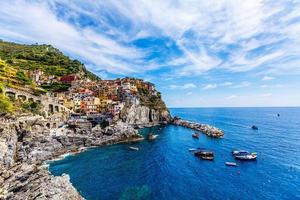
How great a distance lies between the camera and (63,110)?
85500 mm

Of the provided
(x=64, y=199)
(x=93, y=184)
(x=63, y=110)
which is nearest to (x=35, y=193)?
(x=64, y=199)

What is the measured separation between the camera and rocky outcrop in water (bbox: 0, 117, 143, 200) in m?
29.0

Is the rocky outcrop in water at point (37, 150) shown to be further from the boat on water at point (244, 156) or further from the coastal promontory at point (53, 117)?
the boat on water at point (244, 156)

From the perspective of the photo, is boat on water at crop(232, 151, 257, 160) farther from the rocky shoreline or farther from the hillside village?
the hillside village

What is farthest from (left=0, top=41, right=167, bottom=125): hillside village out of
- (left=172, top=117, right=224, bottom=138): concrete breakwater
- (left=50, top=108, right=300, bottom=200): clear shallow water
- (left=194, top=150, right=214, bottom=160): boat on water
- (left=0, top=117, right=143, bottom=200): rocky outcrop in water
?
(left=194, top=150, right=214, bottom=160): boat on water

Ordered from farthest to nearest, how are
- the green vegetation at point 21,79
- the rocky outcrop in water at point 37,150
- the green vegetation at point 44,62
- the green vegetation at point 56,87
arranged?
the green vegetation at point 44,62, the green vegetation at point 56,87, the green vegetation at point 21,79, the rocky outcrop in water at point 37,150

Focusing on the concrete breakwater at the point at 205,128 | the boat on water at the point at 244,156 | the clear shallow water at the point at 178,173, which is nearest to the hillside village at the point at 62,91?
the concrete breakwater at the point at 205,128

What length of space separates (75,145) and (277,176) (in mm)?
51739

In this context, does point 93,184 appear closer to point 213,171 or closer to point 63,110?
point 213,171

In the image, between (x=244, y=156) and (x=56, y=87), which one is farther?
(x=56, y=87)

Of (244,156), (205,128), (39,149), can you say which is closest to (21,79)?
(39,149)

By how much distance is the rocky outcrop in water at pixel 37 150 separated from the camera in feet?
95.0

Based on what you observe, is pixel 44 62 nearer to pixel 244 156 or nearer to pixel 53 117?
pixel 53 117

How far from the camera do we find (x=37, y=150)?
5103 cm
